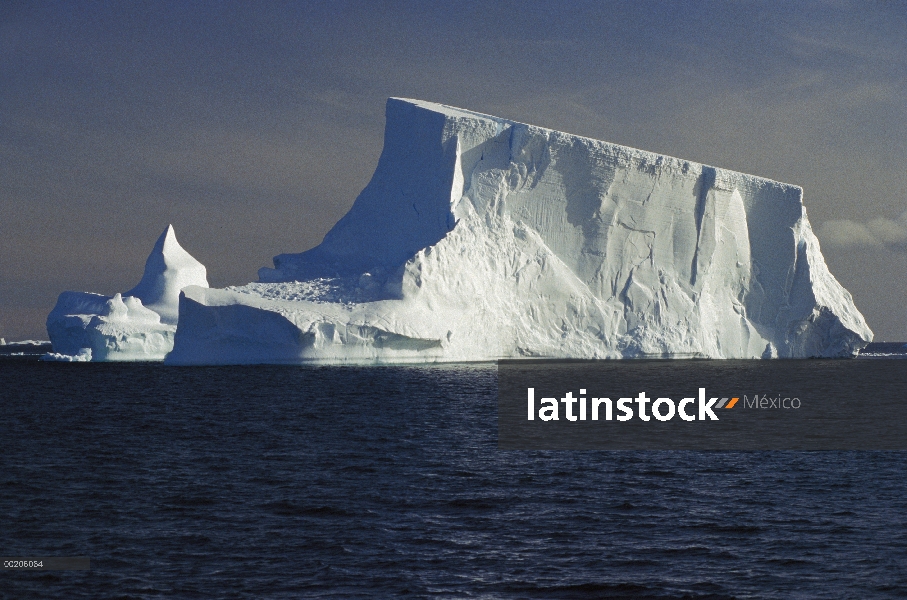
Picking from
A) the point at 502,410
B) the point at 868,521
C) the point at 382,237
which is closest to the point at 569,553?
the point at 868,521

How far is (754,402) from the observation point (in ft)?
67.6

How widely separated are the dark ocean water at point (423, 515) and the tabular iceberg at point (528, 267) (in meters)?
12.8

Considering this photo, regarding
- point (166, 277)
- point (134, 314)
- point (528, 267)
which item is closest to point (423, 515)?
point (528, 267)

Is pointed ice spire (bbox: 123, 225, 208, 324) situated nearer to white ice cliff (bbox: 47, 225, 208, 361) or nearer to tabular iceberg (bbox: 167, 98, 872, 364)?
white ice cliff (bbox: 47, 225, 208, 361)

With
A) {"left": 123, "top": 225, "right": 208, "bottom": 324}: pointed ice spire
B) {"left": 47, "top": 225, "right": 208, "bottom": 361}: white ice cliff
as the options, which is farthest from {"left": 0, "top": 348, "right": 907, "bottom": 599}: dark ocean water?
{"left": 123, "top": 225, "right": 208, "bottom": 324}: pointed ice spire

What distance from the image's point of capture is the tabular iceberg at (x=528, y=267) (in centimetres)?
2859

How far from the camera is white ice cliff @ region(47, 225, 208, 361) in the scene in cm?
3616

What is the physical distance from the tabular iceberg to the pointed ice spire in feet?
22.2

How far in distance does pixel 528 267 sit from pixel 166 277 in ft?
50.8

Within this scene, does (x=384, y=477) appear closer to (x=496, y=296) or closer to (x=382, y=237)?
(x=496, y=296)

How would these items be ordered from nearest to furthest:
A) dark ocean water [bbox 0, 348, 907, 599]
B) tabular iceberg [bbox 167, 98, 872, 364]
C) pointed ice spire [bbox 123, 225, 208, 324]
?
dark ocean water [bbox 0, 348, 907, 599] → tabular iceberg [bbox 167, 98, 872, 364] → pointed ice spire [bbox 123, 225, 208, 324]

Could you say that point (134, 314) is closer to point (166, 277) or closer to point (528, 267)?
point (166, 277)

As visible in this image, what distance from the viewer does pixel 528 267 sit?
3166 cm

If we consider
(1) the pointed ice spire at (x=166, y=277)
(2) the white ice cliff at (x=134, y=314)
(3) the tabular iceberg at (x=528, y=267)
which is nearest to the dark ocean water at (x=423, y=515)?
(3) the tabular iceberg at (x=528, y=267)
